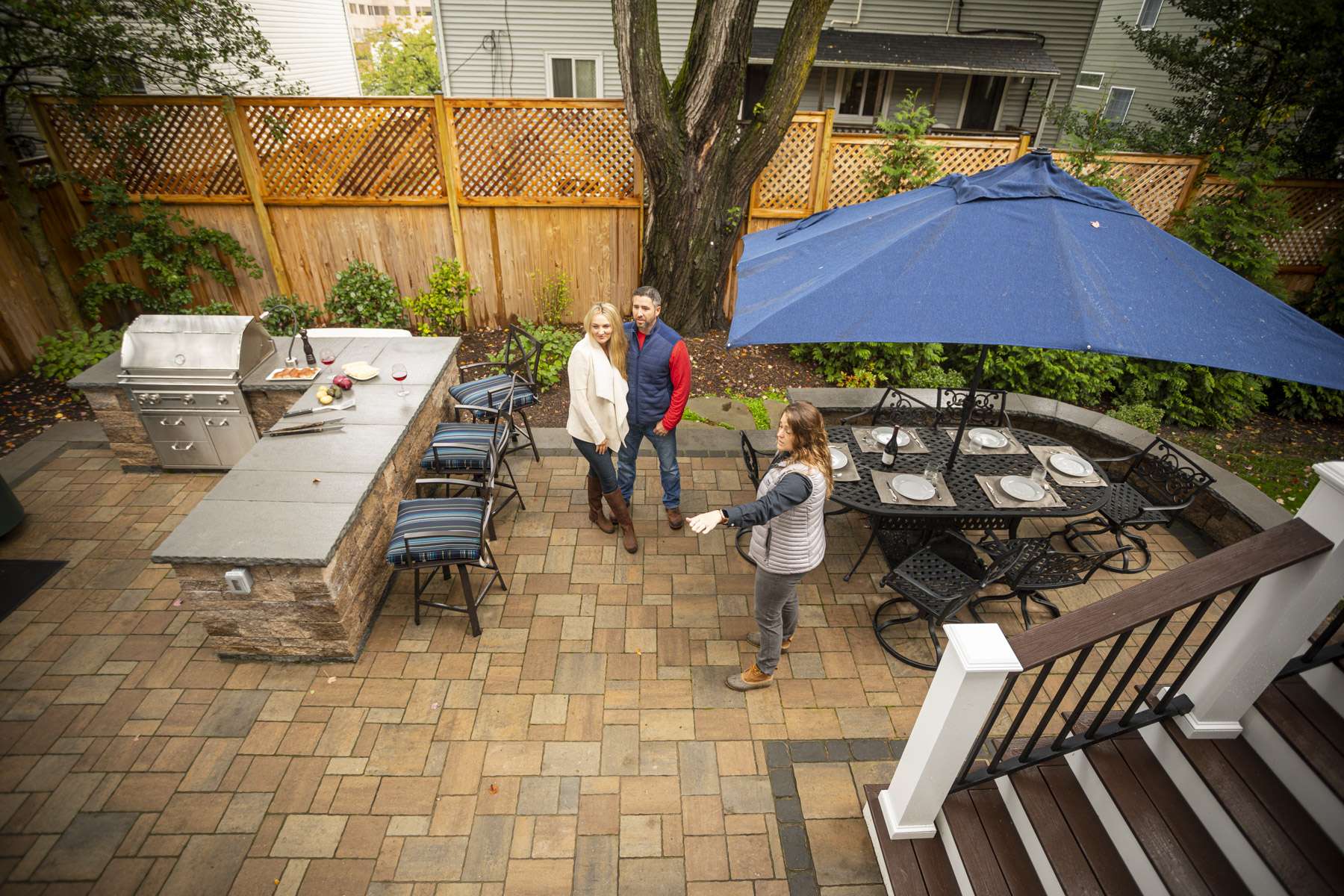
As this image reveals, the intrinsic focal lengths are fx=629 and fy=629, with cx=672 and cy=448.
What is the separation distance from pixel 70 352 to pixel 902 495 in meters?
7.91

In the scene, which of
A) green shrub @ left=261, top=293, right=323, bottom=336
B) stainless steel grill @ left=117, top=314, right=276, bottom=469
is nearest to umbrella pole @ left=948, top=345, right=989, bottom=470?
stainless steel grill @ left=117, top=314, right=276, bottom=469

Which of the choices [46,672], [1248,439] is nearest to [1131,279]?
[1248,439]

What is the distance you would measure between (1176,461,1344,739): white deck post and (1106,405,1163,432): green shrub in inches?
183

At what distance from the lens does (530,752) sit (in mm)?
3291

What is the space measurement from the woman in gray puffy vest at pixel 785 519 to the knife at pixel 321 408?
118 inches

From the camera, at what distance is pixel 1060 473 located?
4.27 meters

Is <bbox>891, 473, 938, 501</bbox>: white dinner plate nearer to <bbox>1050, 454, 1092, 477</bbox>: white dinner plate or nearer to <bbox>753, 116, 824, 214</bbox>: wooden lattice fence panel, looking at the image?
<bbox>1050, 454, 1092, 477</bbox>: white dinner plate

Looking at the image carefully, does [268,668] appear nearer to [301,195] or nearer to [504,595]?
Result: [504,595]

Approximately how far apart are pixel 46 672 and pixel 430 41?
39.6m

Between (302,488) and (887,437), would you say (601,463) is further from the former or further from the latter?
(887,437)

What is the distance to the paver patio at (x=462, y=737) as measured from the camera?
2848 millimetres

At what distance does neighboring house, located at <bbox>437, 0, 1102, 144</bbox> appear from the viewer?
1113 cm

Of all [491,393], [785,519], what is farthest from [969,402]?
[491,393]

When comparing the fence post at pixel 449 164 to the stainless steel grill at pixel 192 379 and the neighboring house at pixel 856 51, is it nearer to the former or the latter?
the stainless steel grill at pixel 192 379
